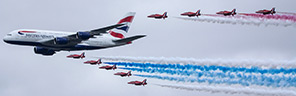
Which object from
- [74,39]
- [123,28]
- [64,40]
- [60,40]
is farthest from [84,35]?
[123,28]

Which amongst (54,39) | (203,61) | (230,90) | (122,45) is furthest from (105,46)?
(230,90)

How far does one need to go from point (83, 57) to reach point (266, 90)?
59383mm

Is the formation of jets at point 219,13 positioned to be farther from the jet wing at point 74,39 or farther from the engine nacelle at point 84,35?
the engine nacelle at point 84,35

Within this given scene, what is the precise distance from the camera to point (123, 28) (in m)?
122

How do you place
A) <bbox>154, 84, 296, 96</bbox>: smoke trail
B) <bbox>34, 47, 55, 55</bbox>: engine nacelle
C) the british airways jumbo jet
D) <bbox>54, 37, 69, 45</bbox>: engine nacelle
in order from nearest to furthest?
<bbox>154, 84, 296, 96</bbox>: smoke trail, the british airways jumbo jet, <bbox>54, 37, 69, 45</bbox>: engine nacelle, <bbox>34, 47, 55, 55</bbox>: engine nacelle

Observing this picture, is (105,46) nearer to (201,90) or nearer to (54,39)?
(54,39)

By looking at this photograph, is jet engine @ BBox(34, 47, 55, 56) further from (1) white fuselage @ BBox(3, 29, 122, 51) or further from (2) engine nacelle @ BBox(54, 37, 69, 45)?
(2) engine nacelle @ BBox(54, 37, 69, 45)

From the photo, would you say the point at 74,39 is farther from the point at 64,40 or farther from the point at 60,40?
the point at 60,40

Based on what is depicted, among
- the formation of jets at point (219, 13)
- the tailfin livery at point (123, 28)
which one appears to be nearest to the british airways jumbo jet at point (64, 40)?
the tailfin livery at point (123, 28)

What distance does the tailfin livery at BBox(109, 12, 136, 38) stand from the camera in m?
119

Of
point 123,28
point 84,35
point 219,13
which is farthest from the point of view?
point 123,28

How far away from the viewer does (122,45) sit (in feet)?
356

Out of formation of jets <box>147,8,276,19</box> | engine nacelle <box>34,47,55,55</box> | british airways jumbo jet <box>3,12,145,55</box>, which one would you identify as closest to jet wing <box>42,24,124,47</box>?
british airways jumbo jet <box>3,12,145,55</box>

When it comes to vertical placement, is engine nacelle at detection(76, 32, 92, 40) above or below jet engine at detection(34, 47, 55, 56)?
above
